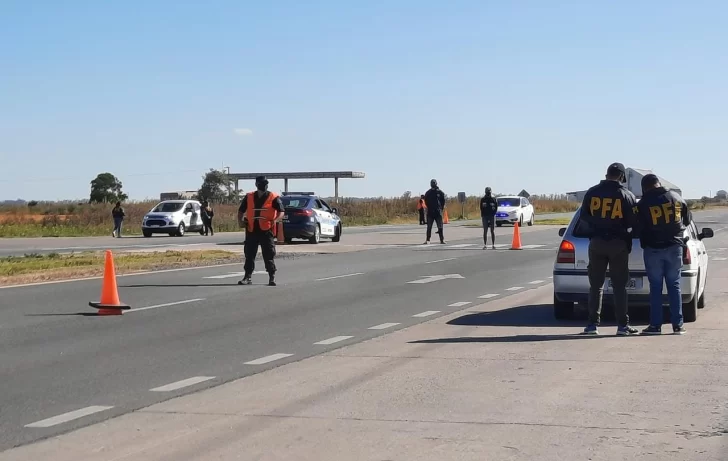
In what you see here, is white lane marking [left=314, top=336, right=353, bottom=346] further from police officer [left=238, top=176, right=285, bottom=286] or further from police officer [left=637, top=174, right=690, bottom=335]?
police officer [left=238, top=176, right=285, bottom=286]

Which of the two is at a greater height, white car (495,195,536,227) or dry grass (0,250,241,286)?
white car (495,195,536,227)

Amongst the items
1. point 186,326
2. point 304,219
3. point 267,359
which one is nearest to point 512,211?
point 304,219

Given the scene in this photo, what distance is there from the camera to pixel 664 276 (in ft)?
41.2

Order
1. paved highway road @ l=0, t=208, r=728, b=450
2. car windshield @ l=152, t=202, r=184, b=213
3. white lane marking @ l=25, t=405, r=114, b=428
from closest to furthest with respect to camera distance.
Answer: white lane marking @ l=25, t=405, r=114, b=428 → paved highway road @ l=0, t=208, r=728, b=450 → car windshield @ l=152, t=202, r=184, b=213

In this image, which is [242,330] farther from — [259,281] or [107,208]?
[107,208]

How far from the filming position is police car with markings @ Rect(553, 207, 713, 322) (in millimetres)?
13734

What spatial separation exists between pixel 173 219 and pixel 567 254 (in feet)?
114

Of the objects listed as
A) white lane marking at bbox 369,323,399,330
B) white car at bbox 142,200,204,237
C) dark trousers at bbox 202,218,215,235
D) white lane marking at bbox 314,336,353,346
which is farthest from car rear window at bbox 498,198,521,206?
white lane marking at bbox 314,336,353,346

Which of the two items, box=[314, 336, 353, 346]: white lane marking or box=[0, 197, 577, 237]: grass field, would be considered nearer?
box=[314, 336, 353, 346]: white lane marking

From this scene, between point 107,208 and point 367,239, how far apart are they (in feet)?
94.6

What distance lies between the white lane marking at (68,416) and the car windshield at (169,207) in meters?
40.4

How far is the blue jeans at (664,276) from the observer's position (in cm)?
1244

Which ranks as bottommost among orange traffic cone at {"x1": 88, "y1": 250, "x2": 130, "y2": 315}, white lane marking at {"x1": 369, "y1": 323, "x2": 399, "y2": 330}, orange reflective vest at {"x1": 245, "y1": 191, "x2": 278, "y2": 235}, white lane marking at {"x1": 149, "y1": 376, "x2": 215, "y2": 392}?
white lane marking at {"x1": 149, "y1": 376, "x2": 215, "y2": 392}

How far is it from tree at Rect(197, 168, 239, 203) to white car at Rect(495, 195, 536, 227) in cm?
4367
